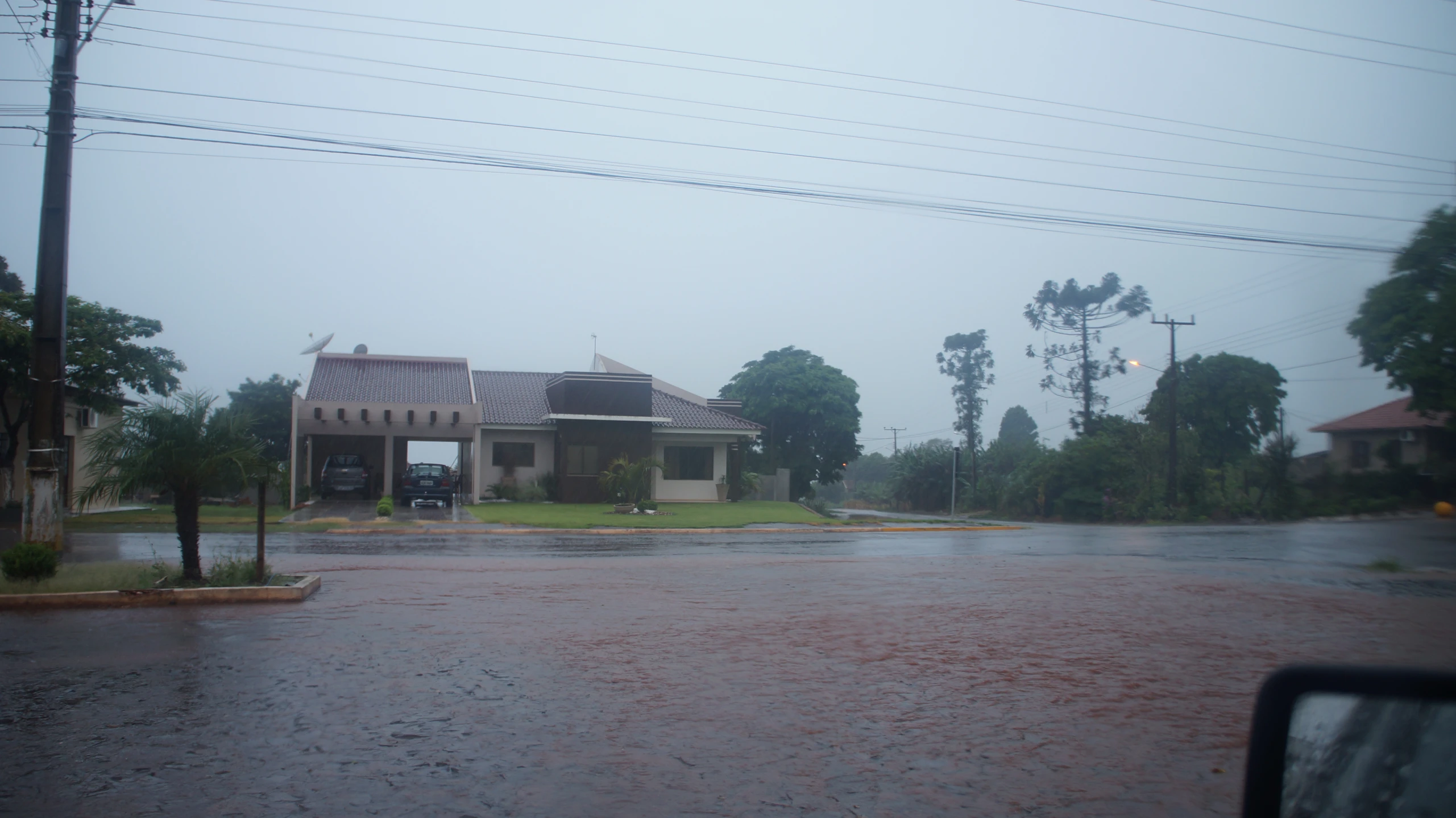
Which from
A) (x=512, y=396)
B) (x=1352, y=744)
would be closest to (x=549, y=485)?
(x=512, y=396)

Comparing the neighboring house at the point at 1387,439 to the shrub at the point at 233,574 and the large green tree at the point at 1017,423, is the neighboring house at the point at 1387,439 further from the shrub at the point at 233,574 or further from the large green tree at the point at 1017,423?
the large green tree at the point at 1017,423

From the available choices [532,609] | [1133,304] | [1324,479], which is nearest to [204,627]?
[532,609]

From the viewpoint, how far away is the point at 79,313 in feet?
87.2

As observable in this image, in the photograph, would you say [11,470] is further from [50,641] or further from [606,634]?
[606,634]

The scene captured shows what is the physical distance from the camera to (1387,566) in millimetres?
16422

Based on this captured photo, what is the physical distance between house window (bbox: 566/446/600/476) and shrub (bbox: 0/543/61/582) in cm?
2458


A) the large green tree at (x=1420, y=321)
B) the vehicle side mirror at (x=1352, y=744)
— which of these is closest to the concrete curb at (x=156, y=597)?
the vehicle side mirror at (x=1352, y=744)

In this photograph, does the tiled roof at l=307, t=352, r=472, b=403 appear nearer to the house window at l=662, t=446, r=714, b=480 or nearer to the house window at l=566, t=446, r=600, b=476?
the house window at l=566, t=446, r=600, b=476

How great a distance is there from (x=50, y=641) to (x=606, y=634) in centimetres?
503

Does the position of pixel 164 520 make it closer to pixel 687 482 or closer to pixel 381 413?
pixel 381 413

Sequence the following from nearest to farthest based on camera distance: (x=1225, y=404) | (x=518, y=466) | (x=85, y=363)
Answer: (x=85, y=363), (x=518, y=466), (x=1225, y=404)

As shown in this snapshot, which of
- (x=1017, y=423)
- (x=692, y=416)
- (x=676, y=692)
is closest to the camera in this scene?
(x=676, y=692)

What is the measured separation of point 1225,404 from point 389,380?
159 feet

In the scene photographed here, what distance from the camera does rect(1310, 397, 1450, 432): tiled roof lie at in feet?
131
